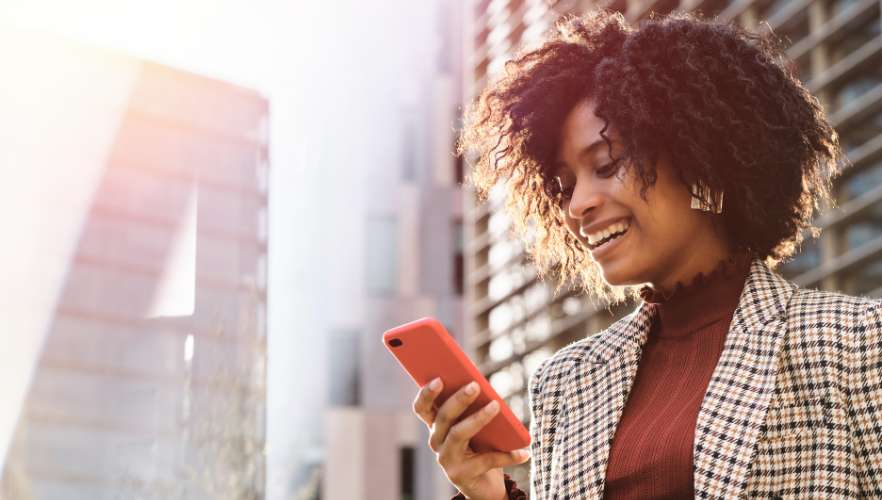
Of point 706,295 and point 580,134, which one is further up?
point 580,134

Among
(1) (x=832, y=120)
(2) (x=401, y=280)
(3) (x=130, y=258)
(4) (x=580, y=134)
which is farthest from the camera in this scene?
(2) (x=401, y=280)

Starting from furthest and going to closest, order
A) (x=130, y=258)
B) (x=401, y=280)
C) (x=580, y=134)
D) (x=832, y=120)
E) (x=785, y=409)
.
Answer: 1. (x=401, y=280)
2. (x=130, y=258)
3. (x=832, y=120)
4. (x=580, y=134)
5. (x=785, y=409)

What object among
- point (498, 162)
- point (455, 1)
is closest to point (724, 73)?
point (498, 162)

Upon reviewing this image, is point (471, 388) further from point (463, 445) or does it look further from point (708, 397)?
point (708, 397)

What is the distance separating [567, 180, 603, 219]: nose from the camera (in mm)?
1711

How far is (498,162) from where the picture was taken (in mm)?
2148

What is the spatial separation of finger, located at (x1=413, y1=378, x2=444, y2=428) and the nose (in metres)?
0.34

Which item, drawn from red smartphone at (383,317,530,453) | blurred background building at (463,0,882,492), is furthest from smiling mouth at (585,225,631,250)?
blurred background building at (463,0,882,492)

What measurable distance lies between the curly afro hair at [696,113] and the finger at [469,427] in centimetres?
40

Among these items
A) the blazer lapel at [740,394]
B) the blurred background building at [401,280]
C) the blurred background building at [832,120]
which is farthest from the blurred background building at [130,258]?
the blazer lapel at [740,394]

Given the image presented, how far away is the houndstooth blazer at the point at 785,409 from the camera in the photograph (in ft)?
4.80

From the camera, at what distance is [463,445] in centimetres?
174

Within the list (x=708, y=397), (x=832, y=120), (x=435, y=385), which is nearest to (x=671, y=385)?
(x=708, y=397)

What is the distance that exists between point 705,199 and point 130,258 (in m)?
30.1
